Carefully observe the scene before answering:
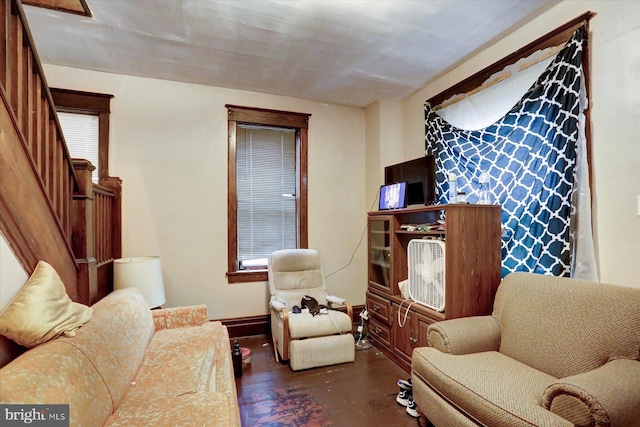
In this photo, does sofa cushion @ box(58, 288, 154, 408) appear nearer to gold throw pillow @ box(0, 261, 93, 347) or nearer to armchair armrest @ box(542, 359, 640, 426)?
gold throw pillow @ box(0, 261, 93, 347)

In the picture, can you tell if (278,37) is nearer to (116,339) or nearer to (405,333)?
(116,339)

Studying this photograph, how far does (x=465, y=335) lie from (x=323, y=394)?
1.13 meters

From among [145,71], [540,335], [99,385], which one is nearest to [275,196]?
[145,71]

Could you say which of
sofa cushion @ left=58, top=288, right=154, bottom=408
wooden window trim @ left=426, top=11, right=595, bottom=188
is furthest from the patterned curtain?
sofa cushion @ left=58, top=288, right=154, bottom=408

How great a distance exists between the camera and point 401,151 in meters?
3.75

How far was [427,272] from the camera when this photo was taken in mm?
2447

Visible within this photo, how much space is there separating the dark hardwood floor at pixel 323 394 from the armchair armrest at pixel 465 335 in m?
0.55

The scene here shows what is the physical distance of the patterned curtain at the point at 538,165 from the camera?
1.97 metres

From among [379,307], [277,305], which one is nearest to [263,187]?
[277,305]

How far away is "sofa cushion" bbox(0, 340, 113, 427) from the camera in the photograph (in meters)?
1.02

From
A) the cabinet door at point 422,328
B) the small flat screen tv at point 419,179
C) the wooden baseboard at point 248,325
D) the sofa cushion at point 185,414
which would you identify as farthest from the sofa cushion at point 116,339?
the small flat screen tv at point 419,179

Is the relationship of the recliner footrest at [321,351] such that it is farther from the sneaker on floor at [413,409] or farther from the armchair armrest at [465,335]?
the armchair armrest at [465,335]

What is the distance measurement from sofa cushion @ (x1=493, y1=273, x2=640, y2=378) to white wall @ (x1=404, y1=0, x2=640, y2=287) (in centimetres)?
31

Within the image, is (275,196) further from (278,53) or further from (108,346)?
(108,346)
